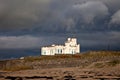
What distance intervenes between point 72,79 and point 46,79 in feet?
12.5

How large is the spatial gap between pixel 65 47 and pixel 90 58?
48.8 m

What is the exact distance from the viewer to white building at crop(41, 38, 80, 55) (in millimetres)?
144125

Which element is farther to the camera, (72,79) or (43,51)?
(43,51)

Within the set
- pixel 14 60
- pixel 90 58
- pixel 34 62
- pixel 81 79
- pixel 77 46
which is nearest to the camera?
pixel 81 79

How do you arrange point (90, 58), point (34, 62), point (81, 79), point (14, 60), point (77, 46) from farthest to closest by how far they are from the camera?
1. point (77, 46)
2. point (14, 60)
3. point (34, 62)
4. point (90, 58)
5. point (81, 79)

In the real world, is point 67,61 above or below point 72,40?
below

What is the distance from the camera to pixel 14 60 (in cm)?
11375

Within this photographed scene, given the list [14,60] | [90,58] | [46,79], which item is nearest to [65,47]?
[14,60]

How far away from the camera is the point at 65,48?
484 feet

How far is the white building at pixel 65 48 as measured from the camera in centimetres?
14412

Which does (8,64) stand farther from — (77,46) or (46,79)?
(46,79)

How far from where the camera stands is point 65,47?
147 m

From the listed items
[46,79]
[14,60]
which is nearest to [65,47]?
[14,60]

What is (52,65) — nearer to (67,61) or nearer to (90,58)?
(67,61)
